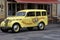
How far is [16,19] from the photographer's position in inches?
816

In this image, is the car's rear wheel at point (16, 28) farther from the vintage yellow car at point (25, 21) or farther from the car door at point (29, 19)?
the car door at point (29, 19)

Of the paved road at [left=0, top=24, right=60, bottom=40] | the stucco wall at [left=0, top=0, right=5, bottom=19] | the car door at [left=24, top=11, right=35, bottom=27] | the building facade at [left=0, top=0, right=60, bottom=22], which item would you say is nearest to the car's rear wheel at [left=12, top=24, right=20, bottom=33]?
the paved road at [left=0, top=24, right=60, bottom=40]

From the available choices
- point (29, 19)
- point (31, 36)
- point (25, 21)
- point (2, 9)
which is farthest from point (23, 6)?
point (31, 36)

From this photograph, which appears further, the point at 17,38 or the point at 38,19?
the point at 38,19

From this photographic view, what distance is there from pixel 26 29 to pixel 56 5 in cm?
1221

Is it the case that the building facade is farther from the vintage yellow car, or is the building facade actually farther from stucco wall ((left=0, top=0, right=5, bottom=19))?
the vintage yellow car

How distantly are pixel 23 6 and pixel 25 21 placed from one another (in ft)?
35.8

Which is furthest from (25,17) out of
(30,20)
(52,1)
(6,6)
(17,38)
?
(52,1)

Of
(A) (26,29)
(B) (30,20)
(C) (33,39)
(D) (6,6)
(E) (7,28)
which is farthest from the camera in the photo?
(D) (6,6)

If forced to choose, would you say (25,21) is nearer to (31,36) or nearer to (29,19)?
(29,19)

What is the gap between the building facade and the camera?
97.3ft

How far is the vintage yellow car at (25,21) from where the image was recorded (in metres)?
20.5

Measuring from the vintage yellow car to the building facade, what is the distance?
Answer: 6846 mm

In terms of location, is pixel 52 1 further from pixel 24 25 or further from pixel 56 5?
pixel 24 25
